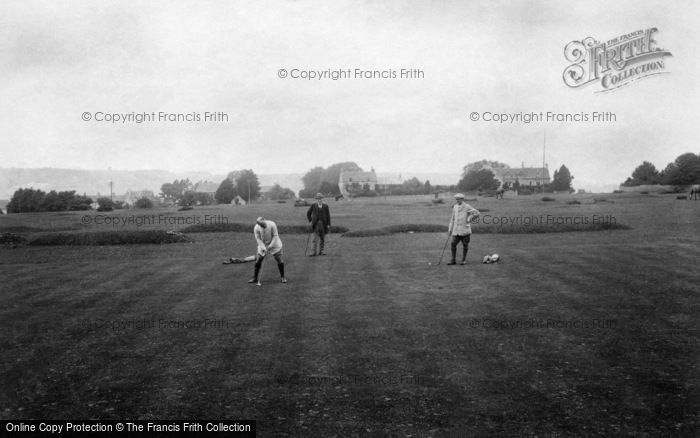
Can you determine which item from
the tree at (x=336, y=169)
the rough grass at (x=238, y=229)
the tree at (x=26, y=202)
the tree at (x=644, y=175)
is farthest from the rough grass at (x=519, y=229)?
the tree at (x=336, y=169)

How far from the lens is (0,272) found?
68.3 feet

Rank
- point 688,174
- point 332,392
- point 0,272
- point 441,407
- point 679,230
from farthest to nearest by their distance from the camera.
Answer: point 688,174
point 679,230
point 0,272
point 332,392
point 441,407

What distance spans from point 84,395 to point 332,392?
4.22m

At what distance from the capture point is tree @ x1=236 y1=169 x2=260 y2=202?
119750 millimetres

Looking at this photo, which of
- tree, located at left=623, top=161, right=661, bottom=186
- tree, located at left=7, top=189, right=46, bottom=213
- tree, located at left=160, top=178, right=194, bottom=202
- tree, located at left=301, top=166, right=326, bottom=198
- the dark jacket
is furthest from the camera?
tree, located at left=160, top=178, right=194, bottom=202

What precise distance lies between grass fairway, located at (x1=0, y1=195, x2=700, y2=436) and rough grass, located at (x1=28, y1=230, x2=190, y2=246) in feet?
36.1

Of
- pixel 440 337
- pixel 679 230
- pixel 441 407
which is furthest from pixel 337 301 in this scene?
pixel 679 230

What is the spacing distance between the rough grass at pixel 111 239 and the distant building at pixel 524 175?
136 m

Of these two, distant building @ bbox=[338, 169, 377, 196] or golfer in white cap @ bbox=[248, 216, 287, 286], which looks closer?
golfer in white cap @ bbox=[248, 216, 287, 286]

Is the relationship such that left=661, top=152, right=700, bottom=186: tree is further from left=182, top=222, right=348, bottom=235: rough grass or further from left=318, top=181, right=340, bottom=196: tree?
left=182, top=222, right=348, bottom=235: rough grass

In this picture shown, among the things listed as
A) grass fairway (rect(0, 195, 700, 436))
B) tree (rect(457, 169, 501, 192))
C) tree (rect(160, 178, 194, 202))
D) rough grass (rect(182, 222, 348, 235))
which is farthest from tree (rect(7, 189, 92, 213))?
tree (rect(160, 178, 194, 202))

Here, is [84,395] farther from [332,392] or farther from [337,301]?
[337,301]

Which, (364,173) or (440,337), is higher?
(364,173)

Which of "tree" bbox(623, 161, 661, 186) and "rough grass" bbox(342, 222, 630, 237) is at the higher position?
"tree" bbox(623, 161, 661, 186)
